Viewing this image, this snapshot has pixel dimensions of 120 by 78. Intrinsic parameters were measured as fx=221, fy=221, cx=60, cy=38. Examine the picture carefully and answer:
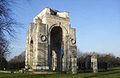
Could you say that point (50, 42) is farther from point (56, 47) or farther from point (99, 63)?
point (99, 63)

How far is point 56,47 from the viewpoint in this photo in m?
49.6

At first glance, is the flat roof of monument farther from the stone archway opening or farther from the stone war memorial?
the stone archway opening

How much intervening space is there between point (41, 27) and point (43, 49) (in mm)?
4360

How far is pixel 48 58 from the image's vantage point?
43.6 metres

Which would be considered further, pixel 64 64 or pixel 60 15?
pixel 60 15

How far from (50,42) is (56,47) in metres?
3.74

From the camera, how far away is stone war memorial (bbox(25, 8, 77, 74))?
4299cm

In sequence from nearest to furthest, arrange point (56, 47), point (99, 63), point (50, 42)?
point (50, 42)
point (56, 47)
point (99, 63)

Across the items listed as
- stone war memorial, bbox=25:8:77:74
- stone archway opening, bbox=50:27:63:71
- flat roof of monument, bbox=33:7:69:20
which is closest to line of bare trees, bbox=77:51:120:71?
stone archway opening, bbox=50:27:63:71

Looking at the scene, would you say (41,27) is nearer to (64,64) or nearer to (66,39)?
(66,39)

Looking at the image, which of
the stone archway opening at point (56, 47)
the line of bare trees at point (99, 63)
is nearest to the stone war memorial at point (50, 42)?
the stone archway opening at point (56, 47)

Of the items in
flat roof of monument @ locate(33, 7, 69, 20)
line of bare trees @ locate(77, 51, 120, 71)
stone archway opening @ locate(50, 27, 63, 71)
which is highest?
flat roof of monument @ locate(33, 7, 69, 20)

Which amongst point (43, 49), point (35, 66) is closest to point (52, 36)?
point (43, 49)

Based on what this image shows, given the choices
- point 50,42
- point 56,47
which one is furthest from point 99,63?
point 50,42
